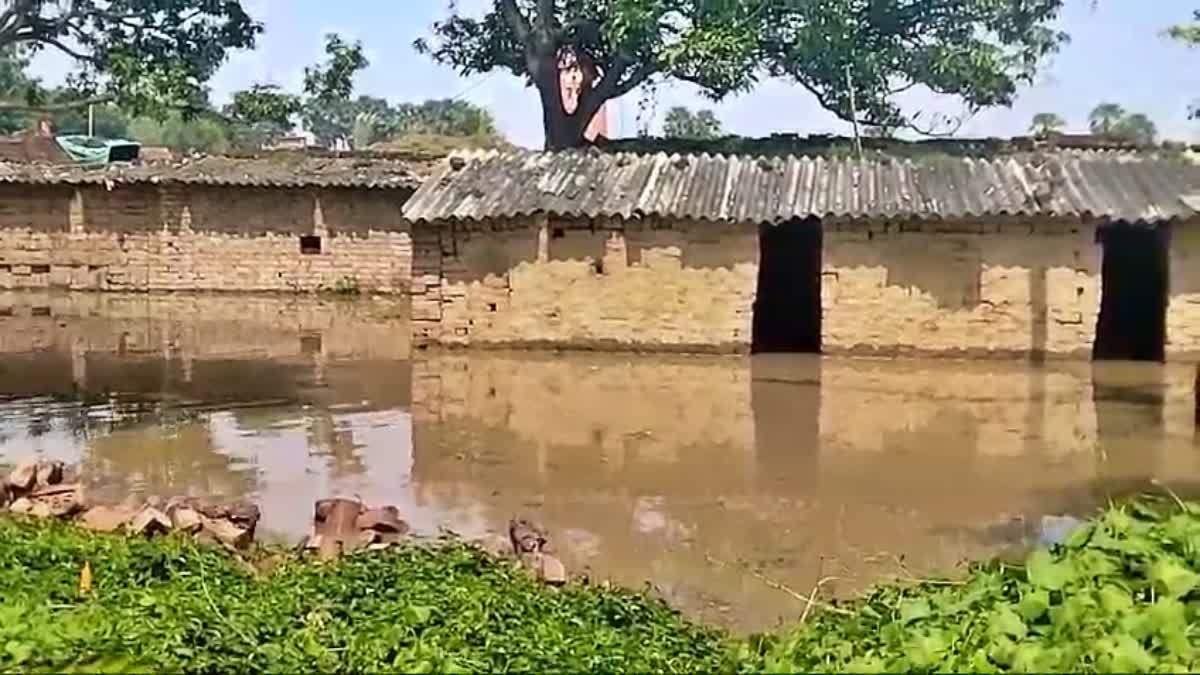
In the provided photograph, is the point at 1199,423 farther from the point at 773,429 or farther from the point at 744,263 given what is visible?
the point at 744,263

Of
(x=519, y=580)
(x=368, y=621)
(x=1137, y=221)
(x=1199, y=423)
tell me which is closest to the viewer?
(x=368, y=621)

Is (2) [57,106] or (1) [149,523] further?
(2) [57,106]

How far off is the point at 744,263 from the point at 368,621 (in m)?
13.0

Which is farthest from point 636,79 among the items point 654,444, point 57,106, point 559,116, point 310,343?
point 654,444

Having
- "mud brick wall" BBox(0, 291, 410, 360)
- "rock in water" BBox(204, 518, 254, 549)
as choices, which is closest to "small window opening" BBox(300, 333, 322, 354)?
"mud brick wall" BBox(0, 291, 410, 360)

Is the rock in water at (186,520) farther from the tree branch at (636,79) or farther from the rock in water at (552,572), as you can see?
the tree branch at (636,79)

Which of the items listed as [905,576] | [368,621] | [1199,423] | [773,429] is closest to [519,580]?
[368,621]

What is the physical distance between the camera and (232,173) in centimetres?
2719

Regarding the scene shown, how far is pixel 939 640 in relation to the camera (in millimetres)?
4762

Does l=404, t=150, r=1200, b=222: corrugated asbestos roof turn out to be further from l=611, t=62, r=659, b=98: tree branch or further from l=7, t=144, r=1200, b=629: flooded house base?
l=611, t=62, r=659, b=98: tree branch

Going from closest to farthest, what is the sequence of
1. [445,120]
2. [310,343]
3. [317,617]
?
[317,617], [310,343], [445,120]

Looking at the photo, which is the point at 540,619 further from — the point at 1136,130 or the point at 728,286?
the point at 1136,130

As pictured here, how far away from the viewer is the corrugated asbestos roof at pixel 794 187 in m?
18.1

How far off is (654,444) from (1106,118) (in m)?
21.0
